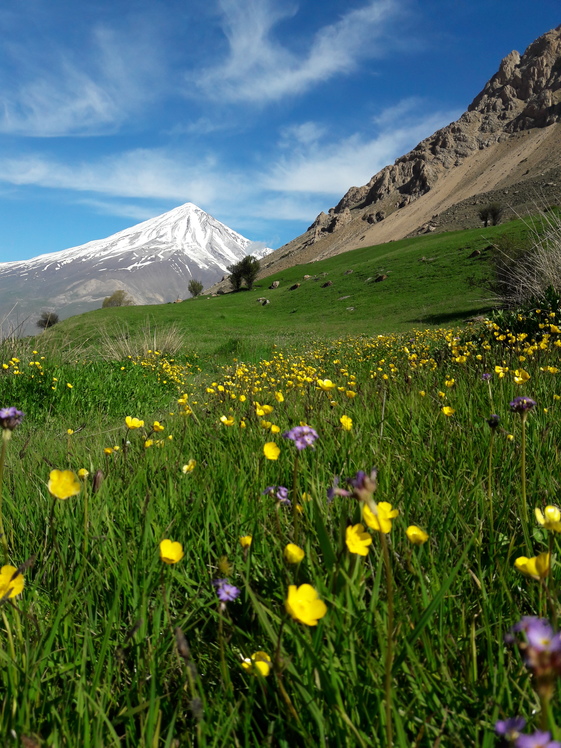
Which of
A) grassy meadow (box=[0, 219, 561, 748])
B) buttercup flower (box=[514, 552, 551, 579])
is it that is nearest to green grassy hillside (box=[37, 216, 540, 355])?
grassy meadow (box=[0, 219, 561, 748])

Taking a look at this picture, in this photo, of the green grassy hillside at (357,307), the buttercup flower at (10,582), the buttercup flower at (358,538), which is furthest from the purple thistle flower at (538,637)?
the green grassy hillside at (357,307)

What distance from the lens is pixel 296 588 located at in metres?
0.88

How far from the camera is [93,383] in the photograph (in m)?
6.96

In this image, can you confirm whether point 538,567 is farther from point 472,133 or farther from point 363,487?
point 472,133

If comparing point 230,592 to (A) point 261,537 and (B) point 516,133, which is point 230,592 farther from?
(B) point 516,133

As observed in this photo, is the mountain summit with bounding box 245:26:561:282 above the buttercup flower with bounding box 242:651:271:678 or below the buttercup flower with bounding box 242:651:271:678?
above

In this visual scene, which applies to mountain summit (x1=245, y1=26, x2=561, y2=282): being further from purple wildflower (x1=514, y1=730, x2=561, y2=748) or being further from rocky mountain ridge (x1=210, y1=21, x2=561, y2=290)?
purple wildflower (x1=514, y1=730, x2=561, y2=748)

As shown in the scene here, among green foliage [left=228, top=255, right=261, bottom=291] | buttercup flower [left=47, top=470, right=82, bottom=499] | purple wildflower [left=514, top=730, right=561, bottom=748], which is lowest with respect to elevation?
purple wildflower [left=514, top=730, right=561, bottom=748]

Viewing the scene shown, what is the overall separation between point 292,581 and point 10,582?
0.66 metres

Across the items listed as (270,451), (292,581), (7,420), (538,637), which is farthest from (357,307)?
(538,637)

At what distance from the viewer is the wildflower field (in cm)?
84

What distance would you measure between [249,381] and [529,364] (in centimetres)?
330

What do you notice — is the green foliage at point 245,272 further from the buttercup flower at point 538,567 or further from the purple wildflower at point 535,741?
the purple wildflower at point 535,741

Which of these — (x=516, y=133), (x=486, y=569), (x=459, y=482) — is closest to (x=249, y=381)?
(x=459, y=482)
